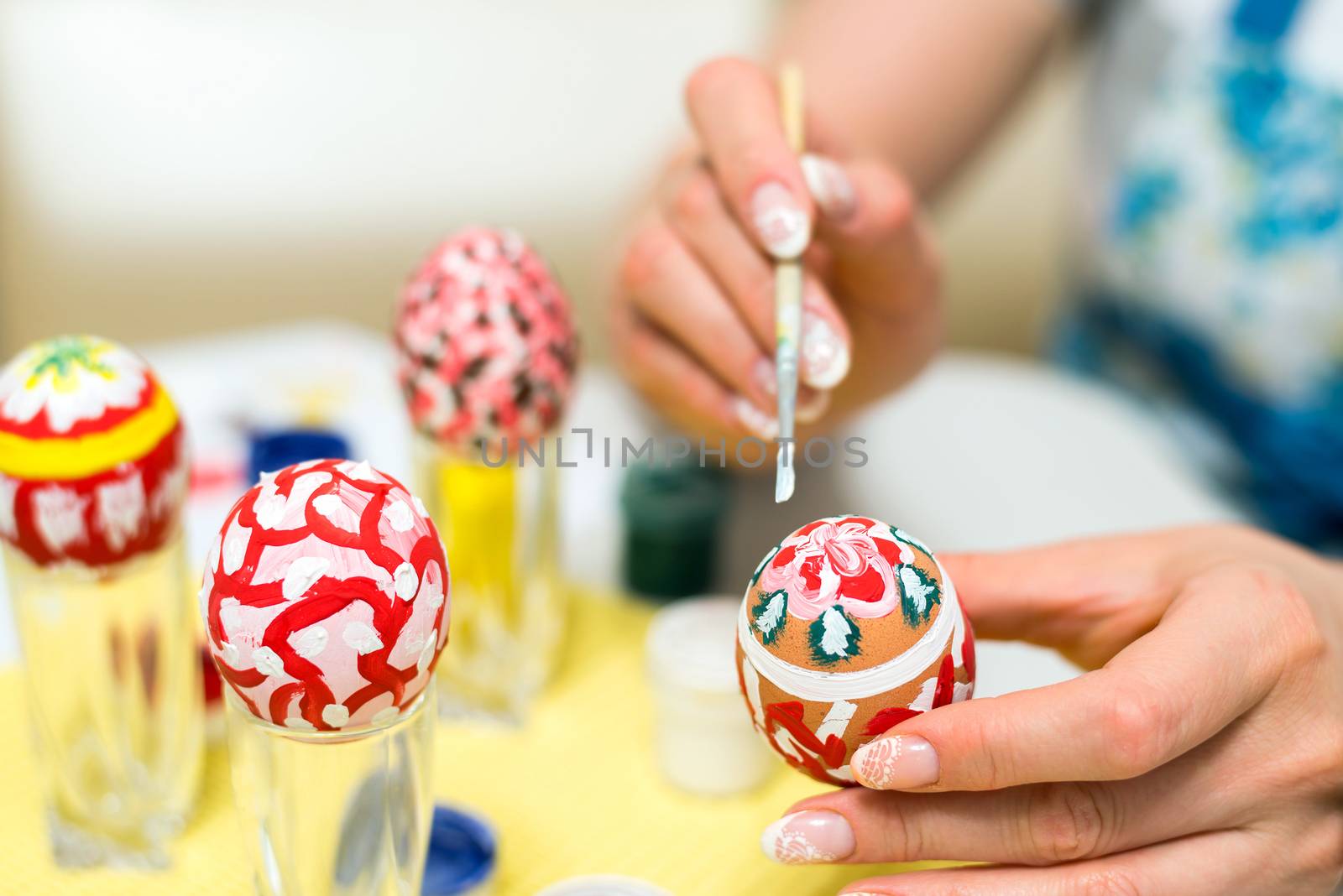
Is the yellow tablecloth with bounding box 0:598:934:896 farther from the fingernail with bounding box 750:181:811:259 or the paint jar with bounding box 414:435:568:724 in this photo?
the fingernail with bounding box 750:181:811:259

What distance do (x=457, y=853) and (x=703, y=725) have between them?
0.47 ft

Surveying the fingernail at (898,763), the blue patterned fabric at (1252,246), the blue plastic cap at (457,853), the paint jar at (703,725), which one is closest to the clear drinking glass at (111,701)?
the blue plastic cap at (457,853)

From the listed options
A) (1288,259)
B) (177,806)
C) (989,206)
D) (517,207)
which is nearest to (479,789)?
(177,806)

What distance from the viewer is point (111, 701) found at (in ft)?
2.04

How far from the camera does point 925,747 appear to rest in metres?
0.47

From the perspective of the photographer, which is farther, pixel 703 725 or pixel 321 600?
pixel 703 725

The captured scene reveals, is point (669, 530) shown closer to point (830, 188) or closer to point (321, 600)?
point (830, 188)

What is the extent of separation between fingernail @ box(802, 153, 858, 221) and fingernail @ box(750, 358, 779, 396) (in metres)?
0.09

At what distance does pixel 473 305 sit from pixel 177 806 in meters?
0.30

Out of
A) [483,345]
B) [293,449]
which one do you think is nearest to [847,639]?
[483,345]

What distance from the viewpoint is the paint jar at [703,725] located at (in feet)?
2.18

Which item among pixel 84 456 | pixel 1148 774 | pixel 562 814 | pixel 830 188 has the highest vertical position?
pixel 830 188

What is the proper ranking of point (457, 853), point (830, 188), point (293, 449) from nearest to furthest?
point (457, 853), point (830, 188), point (293, 449)

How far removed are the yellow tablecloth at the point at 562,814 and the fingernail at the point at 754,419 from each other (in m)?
0.17
